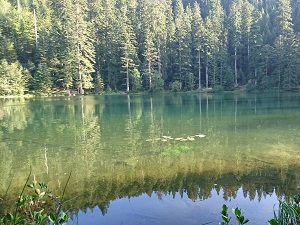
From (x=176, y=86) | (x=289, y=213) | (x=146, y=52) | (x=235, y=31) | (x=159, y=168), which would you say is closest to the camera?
(x=289, y=213)

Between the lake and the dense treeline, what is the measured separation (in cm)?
3561

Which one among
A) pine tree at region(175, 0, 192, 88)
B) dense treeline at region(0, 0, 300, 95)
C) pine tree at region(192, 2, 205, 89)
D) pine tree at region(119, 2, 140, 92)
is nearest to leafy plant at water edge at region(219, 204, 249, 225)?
dense treeline at region(0, 0, 300, 95)

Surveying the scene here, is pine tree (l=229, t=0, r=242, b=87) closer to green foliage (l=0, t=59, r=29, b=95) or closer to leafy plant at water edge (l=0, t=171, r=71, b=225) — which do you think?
green foliage (l=0, t=59, r=29, b=95)

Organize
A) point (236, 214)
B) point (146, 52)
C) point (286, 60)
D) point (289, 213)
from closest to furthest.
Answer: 1. point (236, 214)
2. point (289, 213)
3. point (286, 60)
4. point (146, 52)

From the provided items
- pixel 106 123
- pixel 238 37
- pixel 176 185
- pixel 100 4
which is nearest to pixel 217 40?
pixel 238 37

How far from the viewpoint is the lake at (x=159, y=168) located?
5754mm

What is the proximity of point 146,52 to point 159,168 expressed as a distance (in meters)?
46.8

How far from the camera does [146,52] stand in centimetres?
5353

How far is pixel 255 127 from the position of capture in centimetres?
1483

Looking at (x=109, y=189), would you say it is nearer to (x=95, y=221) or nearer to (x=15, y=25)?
(x=95, y=221)

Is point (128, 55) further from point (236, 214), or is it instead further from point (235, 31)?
point (236, 214)

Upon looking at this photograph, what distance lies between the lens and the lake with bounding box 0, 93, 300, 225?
5.75 m

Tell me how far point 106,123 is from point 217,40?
4261 cm

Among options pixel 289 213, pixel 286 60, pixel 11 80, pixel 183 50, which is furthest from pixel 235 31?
pixel 289 213
